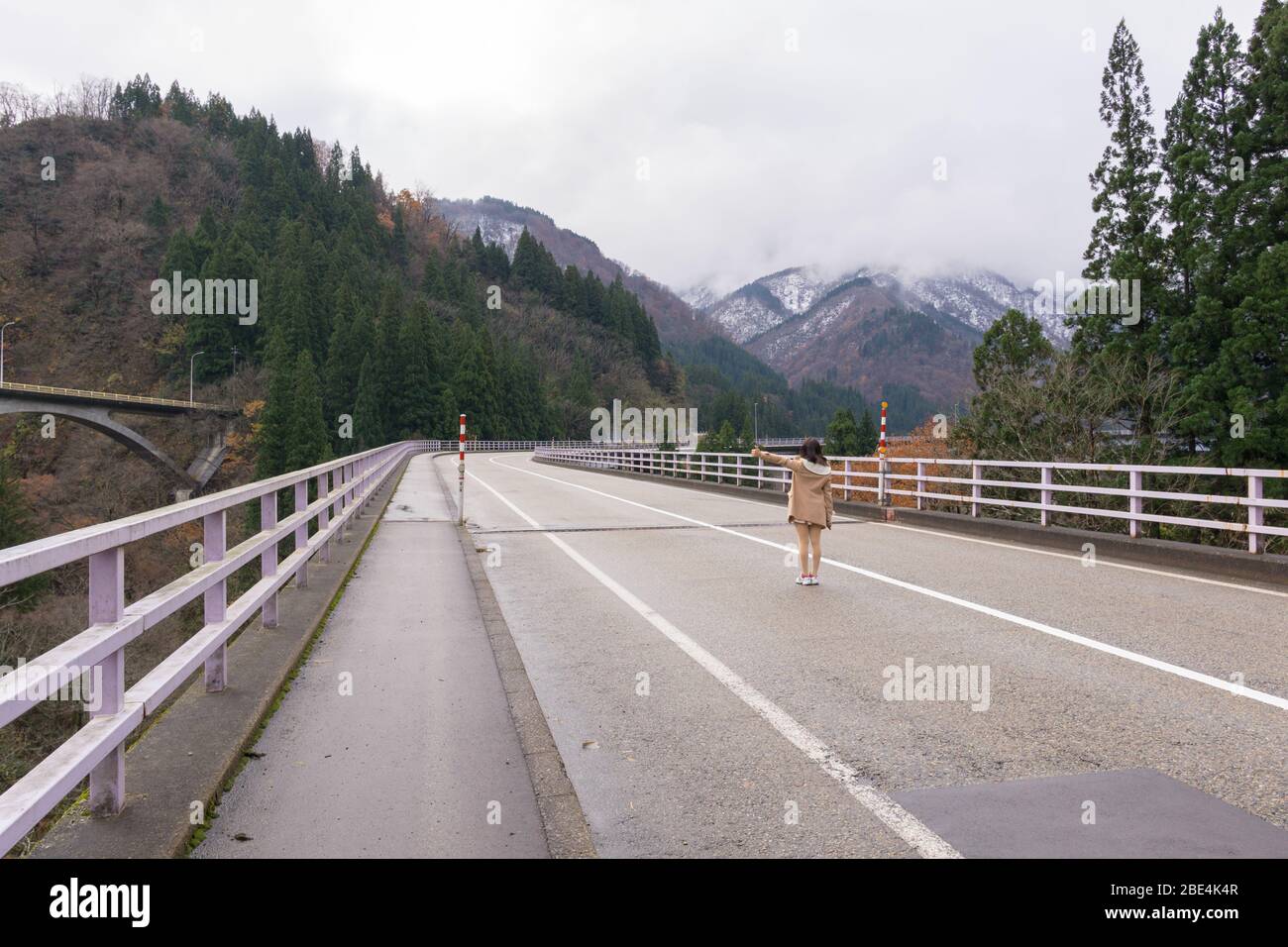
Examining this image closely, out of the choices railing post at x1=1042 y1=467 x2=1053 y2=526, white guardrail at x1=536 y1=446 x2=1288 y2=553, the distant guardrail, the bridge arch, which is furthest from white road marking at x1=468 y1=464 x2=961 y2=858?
the bridge arch

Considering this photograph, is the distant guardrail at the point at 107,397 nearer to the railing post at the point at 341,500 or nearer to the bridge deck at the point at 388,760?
the railing post at the point at 341,500

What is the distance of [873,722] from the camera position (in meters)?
5.05

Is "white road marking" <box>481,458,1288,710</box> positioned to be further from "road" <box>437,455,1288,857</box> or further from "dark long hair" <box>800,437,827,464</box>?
"dark long hair" <box>800,437,827,464</box>

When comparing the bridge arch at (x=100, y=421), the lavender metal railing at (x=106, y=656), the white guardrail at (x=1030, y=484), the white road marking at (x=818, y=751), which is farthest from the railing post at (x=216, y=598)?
the bridge arch at (x=100, y=421)

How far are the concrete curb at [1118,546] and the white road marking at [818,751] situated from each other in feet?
22.1

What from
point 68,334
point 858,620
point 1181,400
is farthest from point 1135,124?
point 68,334

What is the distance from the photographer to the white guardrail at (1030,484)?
10.6 meters

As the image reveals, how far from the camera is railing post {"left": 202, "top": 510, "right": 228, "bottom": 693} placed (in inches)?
192

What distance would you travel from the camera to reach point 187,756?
13.5ft

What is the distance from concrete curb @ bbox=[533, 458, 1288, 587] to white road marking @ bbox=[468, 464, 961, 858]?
6.73m

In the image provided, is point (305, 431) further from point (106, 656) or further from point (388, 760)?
point (106, 656)

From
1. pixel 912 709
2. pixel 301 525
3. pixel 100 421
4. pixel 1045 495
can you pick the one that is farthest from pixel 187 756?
pixel 100 421

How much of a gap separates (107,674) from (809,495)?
7.60m

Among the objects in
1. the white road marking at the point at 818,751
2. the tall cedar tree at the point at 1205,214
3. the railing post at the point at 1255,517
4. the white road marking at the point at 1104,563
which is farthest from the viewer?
the tall cedar tree at the point at 1205,214
